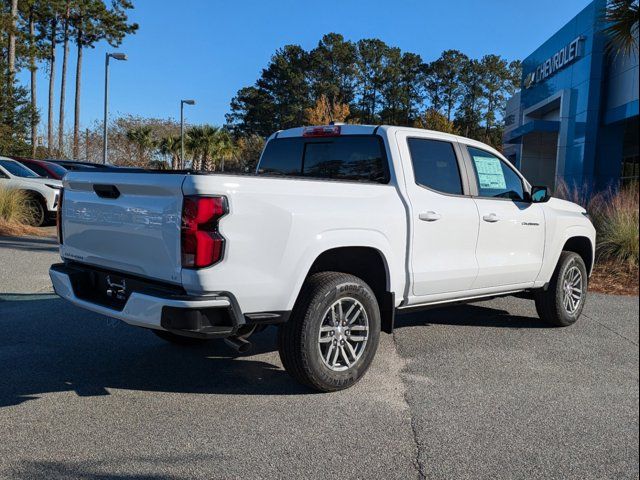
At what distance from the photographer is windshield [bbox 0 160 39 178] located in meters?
14.0

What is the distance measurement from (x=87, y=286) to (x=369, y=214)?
2.15 m

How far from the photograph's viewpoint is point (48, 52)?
3531 cm

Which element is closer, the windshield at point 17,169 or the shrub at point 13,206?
the shrub at point 13,206

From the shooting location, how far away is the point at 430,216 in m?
4.76

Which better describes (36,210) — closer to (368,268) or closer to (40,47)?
(368,268)

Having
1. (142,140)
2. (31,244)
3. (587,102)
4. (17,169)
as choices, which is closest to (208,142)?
(142,140)

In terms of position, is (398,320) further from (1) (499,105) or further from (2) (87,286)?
(1) (499,105)

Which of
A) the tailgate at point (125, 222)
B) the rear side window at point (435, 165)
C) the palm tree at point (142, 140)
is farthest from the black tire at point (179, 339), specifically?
the palm tree at point (142, 140)

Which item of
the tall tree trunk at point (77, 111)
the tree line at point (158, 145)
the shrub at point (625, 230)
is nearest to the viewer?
the shrub at point (625, 230)

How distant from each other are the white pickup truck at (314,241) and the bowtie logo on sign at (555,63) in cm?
1947

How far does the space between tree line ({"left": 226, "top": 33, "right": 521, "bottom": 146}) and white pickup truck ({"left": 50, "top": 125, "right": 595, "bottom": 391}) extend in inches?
1799

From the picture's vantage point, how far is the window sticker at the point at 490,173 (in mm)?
5516

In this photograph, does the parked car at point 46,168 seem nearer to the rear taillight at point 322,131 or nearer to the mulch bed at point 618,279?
the rear taillight at point 322,131

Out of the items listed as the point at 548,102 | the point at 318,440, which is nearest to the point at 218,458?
the point at 318,440
